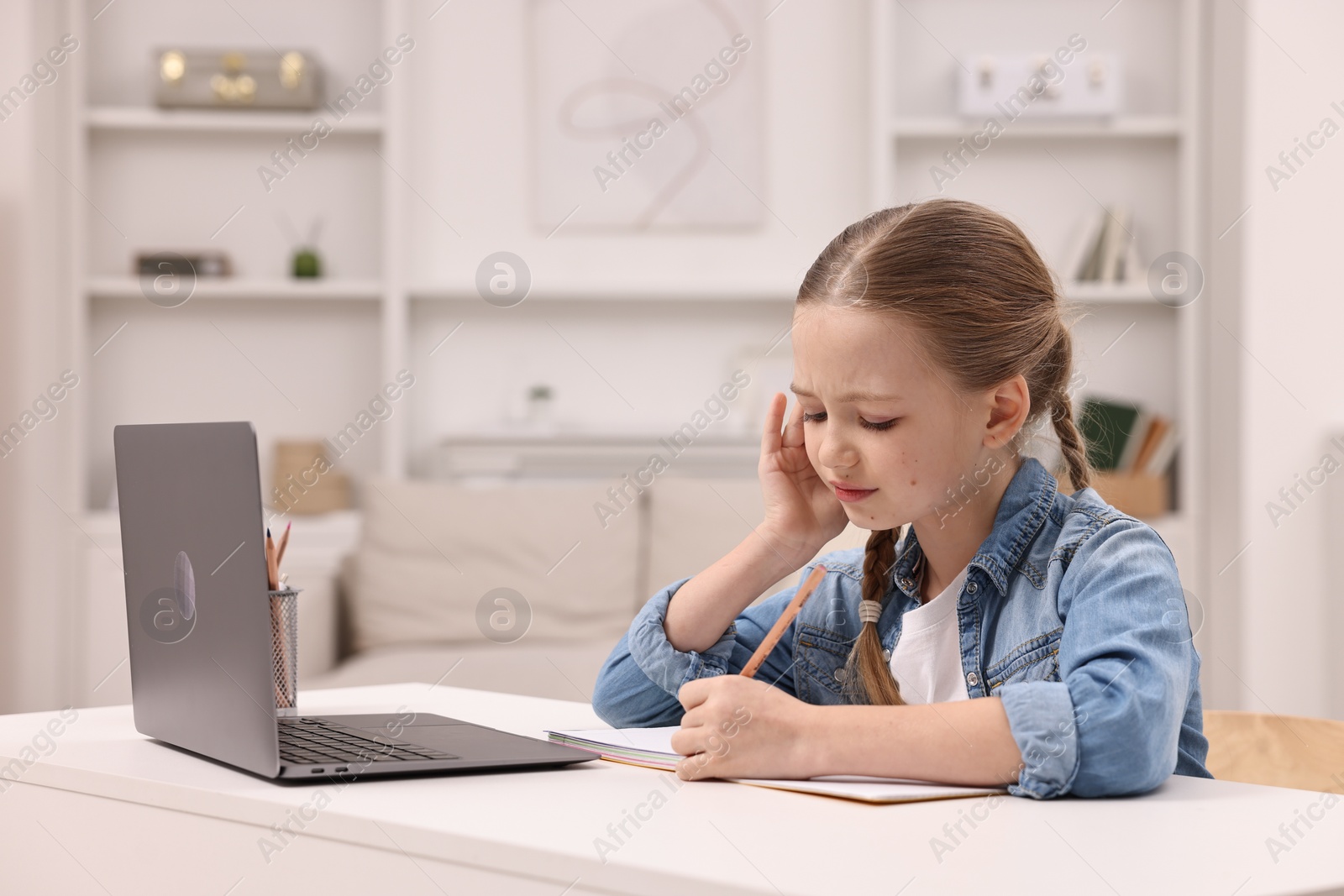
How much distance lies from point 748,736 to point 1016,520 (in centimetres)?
34

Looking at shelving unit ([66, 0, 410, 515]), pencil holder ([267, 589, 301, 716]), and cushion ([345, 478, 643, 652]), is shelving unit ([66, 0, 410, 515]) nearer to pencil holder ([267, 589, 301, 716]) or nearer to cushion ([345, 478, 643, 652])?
cushion ([345, 478, 643, 652])

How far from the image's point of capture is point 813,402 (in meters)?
1.04

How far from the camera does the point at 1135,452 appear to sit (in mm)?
3473

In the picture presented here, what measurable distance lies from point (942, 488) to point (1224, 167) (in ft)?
9.11

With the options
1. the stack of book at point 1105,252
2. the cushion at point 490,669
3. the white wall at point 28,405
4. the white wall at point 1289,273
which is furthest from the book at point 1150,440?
the white wall at point 28,405

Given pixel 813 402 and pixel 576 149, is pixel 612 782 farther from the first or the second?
pixel 576 149

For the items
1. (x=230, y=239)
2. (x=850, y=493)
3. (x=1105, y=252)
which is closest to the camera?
(x=850, y=493)

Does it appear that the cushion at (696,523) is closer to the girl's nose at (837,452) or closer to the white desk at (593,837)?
the girl's nose at (837,452)

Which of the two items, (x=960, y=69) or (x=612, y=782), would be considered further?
(x=960, y=69)

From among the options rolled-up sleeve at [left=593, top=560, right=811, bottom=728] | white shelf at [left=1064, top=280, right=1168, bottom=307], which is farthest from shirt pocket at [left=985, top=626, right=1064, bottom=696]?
white shelf at [left=1064, top=280, right=1168, bottom=307]

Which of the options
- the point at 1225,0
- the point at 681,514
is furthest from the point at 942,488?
the point at 1225,0

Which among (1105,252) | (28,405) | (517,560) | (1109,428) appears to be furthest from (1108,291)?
(28,405)

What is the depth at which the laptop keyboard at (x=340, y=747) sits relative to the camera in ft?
2.88

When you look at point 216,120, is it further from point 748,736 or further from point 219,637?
point 748,736
